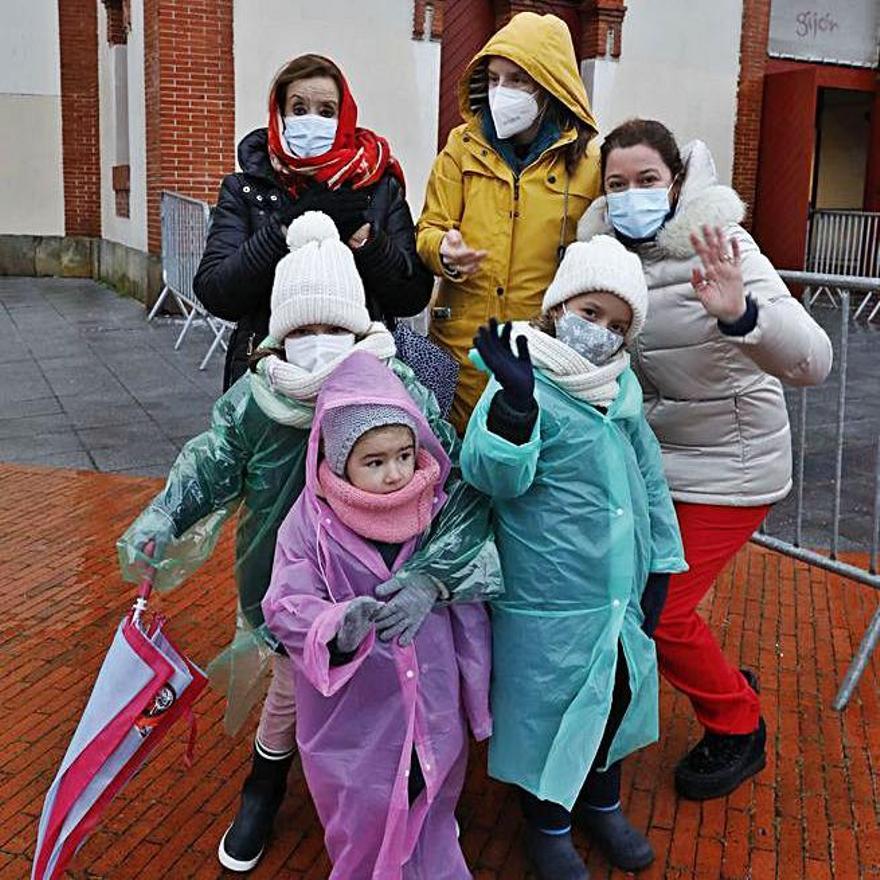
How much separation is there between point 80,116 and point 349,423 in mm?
15529

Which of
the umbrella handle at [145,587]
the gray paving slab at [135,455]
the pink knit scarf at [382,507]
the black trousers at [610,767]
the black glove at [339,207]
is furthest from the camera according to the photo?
the gray paving slab at [135,455]

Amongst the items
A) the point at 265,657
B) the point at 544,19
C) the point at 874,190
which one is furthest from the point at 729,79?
the point at 265,657

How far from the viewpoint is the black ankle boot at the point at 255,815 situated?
303 centimetres

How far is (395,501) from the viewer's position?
8.27ft

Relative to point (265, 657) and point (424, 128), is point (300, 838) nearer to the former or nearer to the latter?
point (265, 657)

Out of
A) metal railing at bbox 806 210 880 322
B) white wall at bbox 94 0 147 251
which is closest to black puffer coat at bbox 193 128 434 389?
white wall at bbox 94 0 147 251

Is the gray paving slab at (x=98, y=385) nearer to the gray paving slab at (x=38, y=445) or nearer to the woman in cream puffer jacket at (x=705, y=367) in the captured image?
the gray paving slab at (x=38, y=445)

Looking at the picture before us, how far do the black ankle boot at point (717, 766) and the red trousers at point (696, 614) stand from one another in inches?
5.1

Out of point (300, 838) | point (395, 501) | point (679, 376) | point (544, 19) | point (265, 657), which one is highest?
point (544, 19)

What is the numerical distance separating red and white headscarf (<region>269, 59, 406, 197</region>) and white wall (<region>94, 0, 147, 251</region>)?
10348mm

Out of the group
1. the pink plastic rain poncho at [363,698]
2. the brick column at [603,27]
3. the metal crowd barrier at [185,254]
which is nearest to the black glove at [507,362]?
the pink plastic rain poncho at [363,698]

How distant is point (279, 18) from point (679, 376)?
409 inches

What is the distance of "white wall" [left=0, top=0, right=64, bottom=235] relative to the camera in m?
16.0

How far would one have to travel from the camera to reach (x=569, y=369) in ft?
8.72
